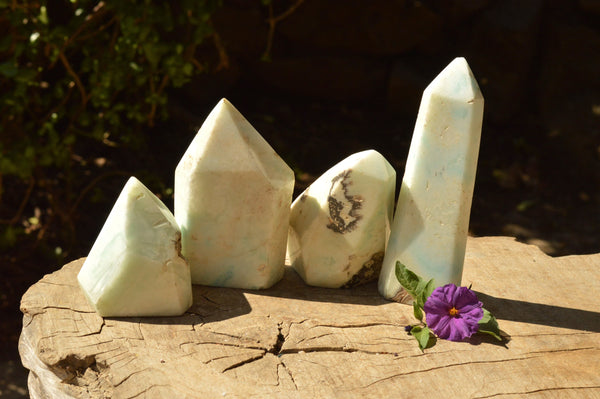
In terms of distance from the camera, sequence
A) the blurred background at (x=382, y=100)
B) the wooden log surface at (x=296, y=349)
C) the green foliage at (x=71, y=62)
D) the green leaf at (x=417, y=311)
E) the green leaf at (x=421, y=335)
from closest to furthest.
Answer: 1. the wooden log surface at (x=296, y=349)
2. the green leaf at (x=421, y=335)
3. the green leaf at (x=417, y=311)
4. the green foliage at (x=71, y=62)
5. the blurred background at (x=382, y=100)

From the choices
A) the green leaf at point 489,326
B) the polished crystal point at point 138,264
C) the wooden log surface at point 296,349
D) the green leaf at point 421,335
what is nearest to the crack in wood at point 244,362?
the wooden log surface at point 296,349

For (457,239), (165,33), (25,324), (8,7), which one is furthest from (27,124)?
(457,239)

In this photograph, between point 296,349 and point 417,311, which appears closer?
point 296,349

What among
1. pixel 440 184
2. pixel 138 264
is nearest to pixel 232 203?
pixel 138 264

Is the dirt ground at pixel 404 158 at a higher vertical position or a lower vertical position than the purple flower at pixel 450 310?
lower

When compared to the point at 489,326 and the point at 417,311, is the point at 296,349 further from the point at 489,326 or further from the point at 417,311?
the point at 489,326

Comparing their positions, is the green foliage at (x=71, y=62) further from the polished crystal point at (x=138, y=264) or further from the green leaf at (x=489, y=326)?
the green leaf at (x=489, y=326)
